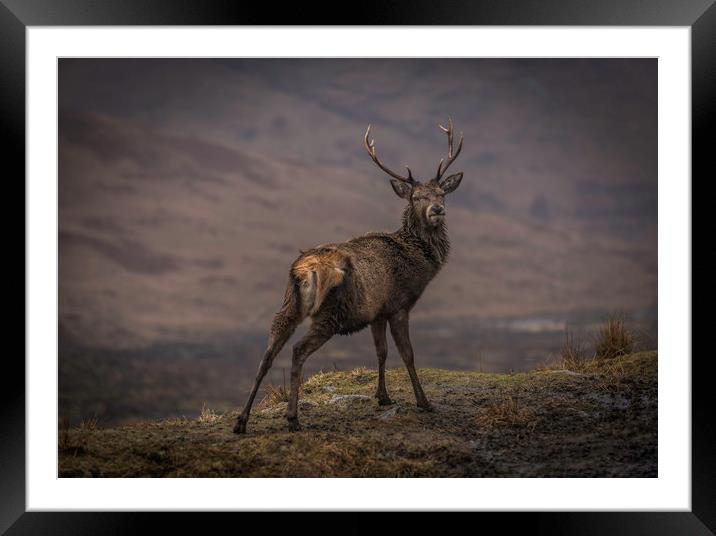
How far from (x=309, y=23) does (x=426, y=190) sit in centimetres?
285

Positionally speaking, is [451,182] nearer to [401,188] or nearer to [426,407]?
[401,188]

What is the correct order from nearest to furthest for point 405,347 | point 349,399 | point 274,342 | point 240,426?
point 274,342, point 240,426, point 405,347, point 349,399

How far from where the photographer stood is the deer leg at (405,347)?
9.70 metres

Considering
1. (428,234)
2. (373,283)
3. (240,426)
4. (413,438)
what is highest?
(428,234)

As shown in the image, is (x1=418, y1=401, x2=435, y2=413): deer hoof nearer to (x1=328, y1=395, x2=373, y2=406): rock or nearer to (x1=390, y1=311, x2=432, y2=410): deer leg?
(x1=390, y1=311, x2=432, y2=410): deer leg

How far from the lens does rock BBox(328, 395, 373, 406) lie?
1018 centimetres

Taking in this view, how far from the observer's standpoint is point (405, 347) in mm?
9703

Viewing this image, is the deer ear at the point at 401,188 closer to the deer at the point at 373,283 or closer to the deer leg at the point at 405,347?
the deer at the point at 373,283

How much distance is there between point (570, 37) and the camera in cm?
865

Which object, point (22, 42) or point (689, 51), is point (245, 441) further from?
point (689, 51)

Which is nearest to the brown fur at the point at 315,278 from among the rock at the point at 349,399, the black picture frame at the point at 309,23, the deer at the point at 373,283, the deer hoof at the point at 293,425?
the deer at the point at 373,283

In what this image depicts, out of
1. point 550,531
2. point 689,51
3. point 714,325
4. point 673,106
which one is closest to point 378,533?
point 550,531

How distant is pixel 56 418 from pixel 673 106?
6983mm

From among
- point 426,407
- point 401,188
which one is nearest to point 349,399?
point 426,407
